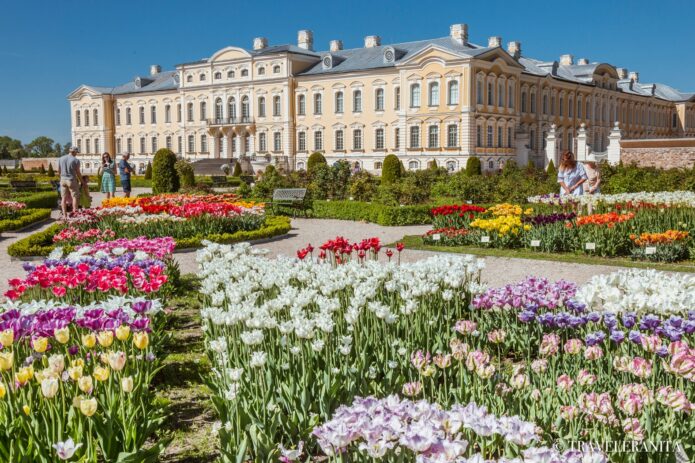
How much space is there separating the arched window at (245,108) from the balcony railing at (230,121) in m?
0.28

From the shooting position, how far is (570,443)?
2.58 meters

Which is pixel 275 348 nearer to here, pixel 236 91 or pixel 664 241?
pixel 664 241

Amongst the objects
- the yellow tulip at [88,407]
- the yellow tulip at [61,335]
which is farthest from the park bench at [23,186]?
the yellow tulip at [88,407]

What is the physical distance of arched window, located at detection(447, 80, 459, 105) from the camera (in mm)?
33750

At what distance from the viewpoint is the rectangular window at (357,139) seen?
38062mm

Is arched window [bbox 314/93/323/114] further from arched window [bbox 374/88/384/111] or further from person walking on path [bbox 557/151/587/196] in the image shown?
person walking on path [bbox 557/151/587/196]

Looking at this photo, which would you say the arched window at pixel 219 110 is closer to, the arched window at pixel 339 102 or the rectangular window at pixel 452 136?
the arched window at pixel 339 102

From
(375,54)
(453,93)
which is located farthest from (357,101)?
(453,93)

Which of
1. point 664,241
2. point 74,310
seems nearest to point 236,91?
point 664,241

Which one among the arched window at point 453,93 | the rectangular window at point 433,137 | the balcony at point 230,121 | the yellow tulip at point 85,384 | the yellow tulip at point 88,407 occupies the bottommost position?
the yellow tulip at point 88,407

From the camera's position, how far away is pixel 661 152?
24.2m

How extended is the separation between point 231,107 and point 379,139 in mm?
10099

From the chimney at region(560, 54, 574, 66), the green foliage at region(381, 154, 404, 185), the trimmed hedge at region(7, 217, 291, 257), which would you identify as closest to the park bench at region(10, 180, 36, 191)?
the trimmed hedge at region(7, 217, 291, 257)

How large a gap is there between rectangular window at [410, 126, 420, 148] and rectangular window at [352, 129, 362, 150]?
352cm
